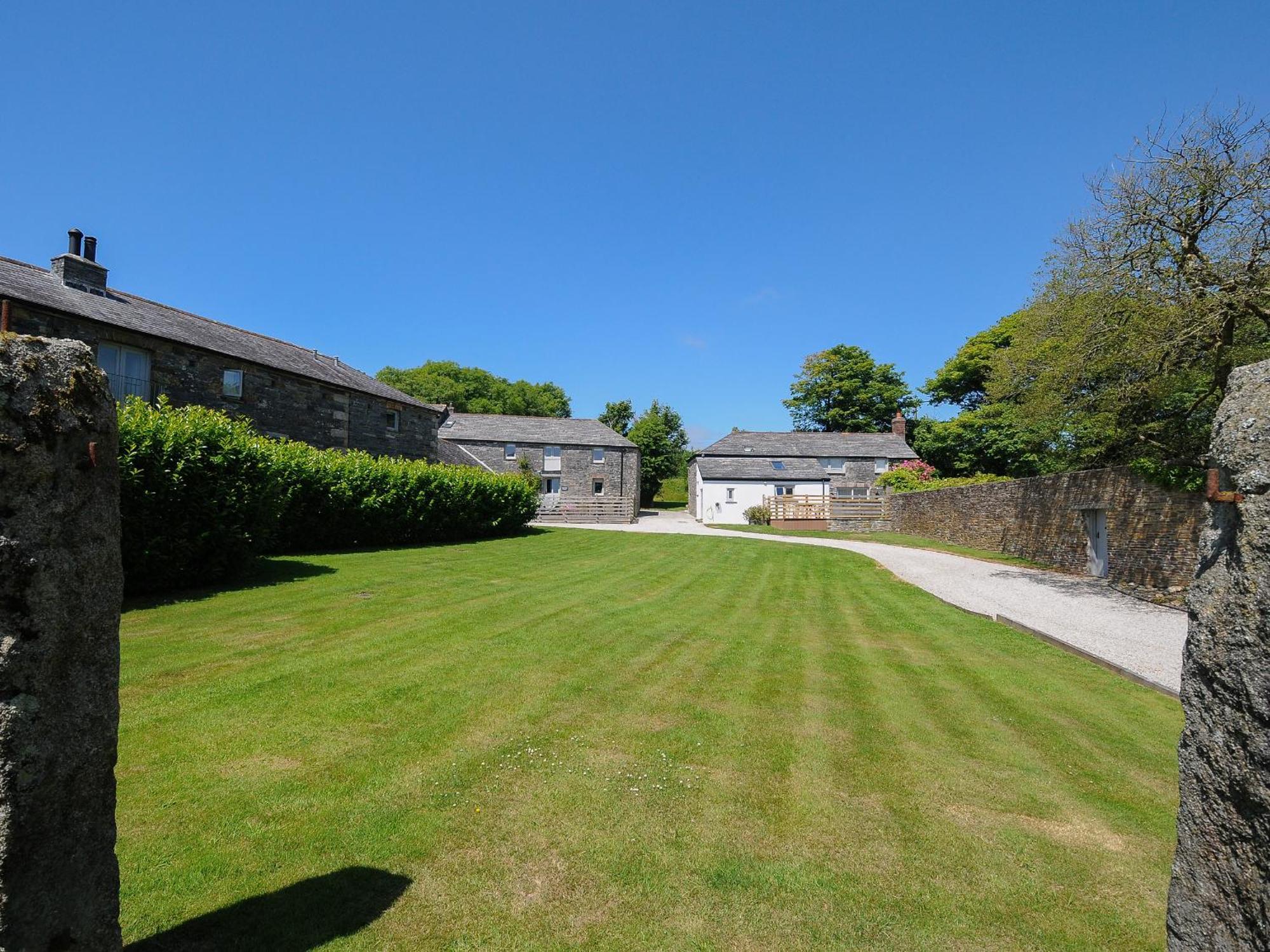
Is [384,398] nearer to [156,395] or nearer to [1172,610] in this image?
[156,395]

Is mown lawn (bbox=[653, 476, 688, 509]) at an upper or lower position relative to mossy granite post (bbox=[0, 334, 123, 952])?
upper

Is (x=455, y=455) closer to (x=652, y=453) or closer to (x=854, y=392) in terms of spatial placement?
(x=652, y=453)

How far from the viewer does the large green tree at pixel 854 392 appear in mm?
61750

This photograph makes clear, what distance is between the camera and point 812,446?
49562mm

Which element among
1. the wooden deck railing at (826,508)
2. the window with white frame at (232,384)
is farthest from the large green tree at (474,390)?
the window with white frame at (232,384)

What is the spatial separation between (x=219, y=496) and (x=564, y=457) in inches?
1343

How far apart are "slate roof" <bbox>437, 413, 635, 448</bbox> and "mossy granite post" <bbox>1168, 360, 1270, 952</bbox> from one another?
43387mm

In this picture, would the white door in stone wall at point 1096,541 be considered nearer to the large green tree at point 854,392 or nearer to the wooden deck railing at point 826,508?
the wooden deck railing at point 826,508

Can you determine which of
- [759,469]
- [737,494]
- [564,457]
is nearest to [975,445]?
[759,469]

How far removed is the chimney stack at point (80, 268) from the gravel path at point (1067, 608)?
26.3 m

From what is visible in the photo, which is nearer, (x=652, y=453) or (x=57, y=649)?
(x=57, y=649)

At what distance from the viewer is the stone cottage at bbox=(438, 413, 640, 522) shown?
42188 mm

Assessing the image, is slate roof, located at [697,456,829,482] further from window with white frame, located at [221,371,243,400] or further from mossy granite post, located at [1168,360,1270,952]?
mossy granite post, located at [1168,360,1270,952]

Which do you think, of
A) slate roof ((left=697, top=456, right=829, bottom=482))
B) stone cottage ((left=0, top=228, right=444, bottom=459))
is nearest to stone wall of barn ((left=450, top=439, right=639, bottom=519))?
slate roof ((left=697, top=456, right=829, bottom=482))
